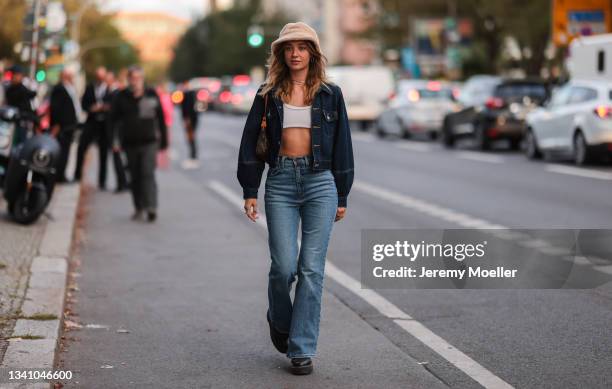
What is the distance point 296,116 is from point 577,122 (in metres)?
17.7

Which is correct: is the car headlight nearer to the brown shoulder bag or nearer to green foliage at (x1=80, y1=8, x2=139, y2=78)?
the brown shoulder bag

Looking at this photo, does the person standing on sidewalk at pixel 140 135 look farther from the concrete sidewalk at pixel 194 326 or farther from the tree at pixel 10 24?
the tree at pixel 10 24

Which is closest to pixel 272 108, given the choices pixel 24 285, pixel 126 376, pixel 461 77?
pixel 126 376

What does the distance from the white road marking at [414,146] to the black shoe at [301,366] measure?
2453 cm

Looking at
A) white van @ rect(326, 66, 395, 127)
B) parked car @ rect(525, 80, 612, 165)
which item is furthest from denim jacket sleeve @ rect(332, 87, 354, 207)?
white van @ rect(326, 66, 395, 127)

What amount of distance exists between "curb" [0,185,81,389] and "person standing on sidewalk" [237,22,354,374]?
1274mm

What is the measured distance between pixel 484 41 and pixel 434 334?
54697 mm

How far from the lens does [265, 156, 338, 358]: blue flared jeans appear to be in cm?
679

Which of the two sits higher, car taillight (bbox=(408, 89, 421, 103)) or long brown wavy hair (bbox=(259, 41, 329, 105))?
long brown wavy hair (bbox=(259, 41, 329, 105))

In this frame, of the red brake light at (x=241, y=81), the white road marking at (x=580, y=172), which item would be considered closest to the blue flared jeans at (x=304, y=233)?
the white road marking at (x=580, y=172)

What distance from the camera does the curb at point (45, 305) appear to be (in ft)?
22.5

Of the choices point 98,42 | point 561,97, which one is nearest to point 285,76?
point 561,97

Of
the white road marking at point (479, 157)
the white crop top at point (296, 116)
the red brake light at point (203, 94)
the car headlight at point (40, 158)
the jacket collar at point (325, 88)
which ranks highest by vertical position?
the jacket collar at point (325, 88)

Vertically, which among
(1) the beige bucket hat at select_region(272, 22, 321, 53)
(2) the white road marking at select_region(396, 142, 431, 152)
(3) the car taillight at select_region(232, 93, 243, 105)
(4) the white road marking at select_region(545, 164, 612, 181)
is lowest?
(3) the car taillight at select_region(232, 93, 243, 105)
